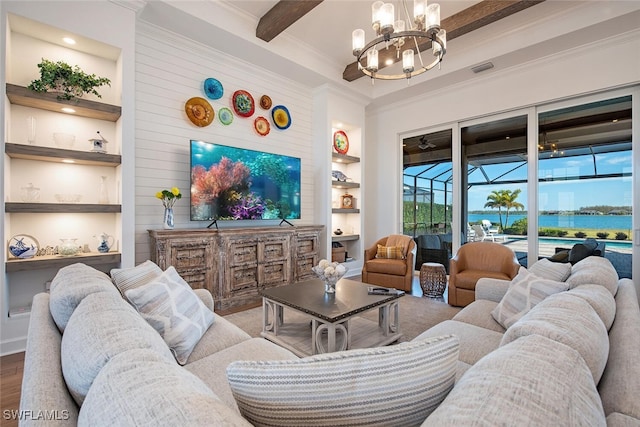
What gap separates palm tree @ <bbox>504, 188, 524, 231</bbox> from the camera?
4.35m

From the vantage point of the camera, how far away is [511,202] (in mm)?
4418

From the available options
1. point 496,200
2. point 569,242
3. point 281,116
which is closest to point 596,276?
point 569,242

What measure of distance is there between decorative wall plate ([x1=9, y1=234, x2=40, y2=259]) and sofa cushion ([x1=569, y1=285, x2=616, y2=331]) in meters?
3.85

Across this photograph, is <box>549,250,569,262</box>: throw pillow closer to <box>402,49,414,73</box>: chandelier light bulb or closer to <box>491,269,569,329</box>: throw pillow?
<box>491,269,569,329</box>: throw pillow

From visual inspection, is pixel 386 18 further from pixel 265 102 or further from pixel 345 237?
pixel 345 237

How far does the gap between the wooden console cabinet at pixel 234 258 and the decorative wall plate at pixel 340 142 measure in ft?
5.90

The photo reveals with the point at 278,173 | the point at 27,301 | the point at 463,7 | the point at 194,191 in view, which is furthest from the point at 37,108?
the point at 463,7

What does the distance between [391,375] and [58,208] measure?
322 centimetres

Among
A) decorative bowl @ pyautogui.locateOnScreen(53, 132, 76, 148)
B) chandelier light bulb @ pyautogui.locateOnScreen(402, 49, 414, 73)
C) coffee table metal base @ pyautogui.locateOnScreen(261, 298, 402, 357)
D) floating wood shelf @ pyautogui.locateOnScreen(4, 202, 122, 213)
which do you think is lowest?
coffee table metal base @ pyautogui.locateOnScreen(261, 298, 402, 357)

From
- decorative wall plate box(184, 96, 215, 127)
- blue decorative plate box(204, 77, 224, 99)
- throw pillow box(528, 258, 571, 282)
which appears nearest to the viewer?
throw pillow box(528, 258, 571, 282)

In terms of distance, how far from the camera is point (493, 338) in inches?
66.0

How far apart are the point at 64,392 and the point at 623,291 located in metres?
2.36

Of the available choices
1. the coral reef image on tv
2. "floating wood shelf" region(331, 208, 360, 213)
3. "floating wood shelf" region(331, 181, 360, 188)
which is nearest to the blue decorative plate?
the coral reef image on tv

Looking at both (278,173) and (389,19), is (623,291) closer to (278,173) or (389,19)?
(389,19)
